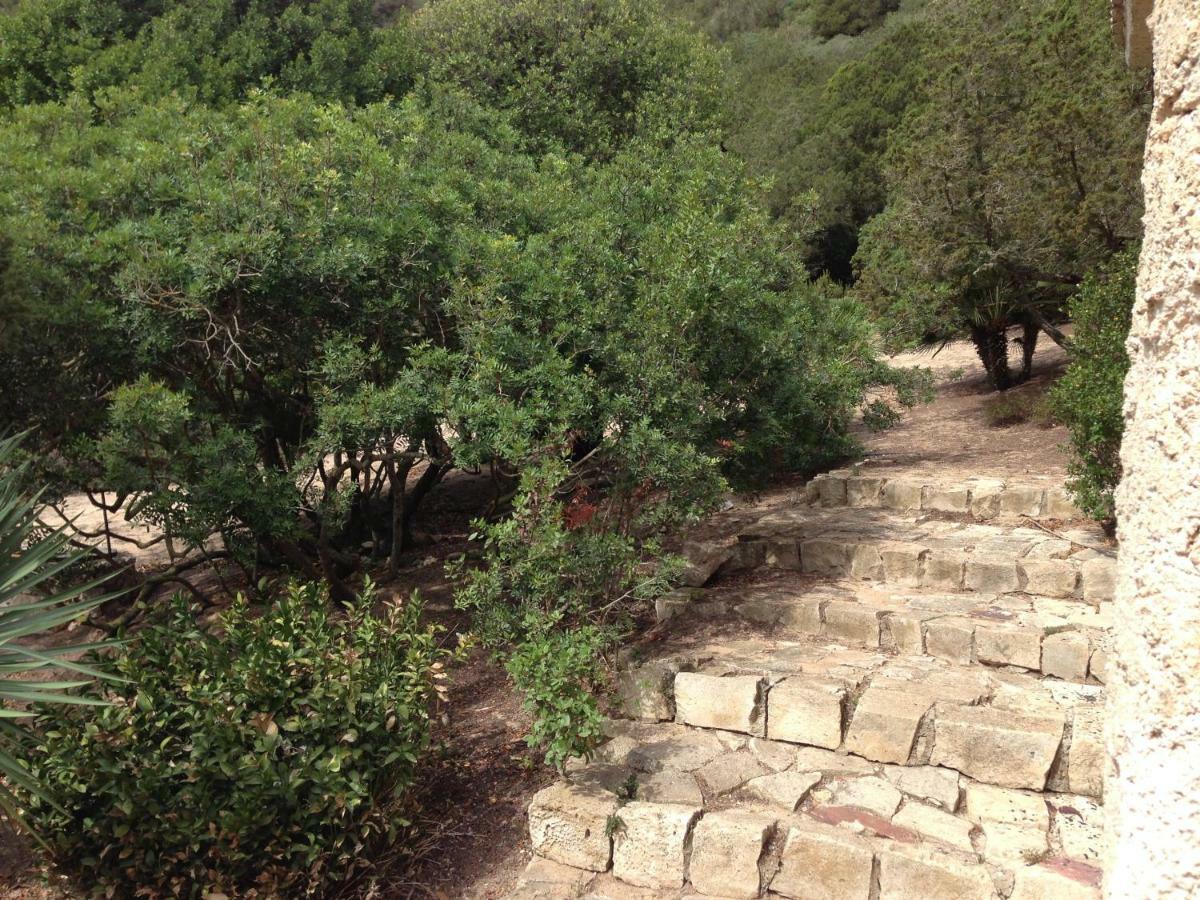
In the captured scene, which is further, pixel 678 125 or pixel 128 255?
pixel 678 125

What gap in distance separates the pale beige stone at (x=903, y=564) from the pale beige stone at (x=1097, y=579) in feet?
3.04

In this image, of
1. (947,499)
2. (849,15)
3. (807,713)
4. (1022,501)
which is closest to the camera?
(807,713)

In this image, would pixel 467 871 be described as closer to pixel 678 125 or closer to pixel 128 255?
pixel 128 255

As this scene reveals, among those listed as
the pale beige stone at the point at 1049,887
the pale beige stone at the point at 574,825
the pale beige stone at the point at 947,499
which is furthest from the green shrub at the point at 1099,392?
the pale beige stone at the point at 574,825

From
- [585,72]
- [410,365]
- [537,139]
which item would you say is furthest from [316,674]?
[585,72]

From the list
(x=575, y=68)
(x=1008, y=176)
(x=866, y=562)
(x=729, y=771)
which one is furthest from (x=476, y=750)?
(x=575, y=68)

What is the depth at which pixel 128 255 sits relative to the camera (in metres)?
5.23

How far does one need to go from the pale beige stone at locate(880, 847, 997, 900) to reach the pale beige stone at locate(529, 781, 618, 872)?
3.53 feet

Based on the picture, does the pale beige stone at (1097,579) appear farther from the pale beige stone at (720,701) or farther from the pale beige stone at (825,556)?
the pale beige stone at (720,701)

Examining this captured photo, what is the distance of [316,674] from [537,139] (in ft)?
24.7

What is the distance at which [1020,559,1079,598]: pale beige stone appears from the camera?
568cm

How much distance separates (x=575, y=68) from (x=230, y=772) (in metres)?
8.98

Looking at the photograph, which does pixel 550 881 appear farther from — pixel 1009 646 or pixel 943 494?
pixel 943 494

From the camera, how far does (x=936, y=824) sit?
3666 mm
